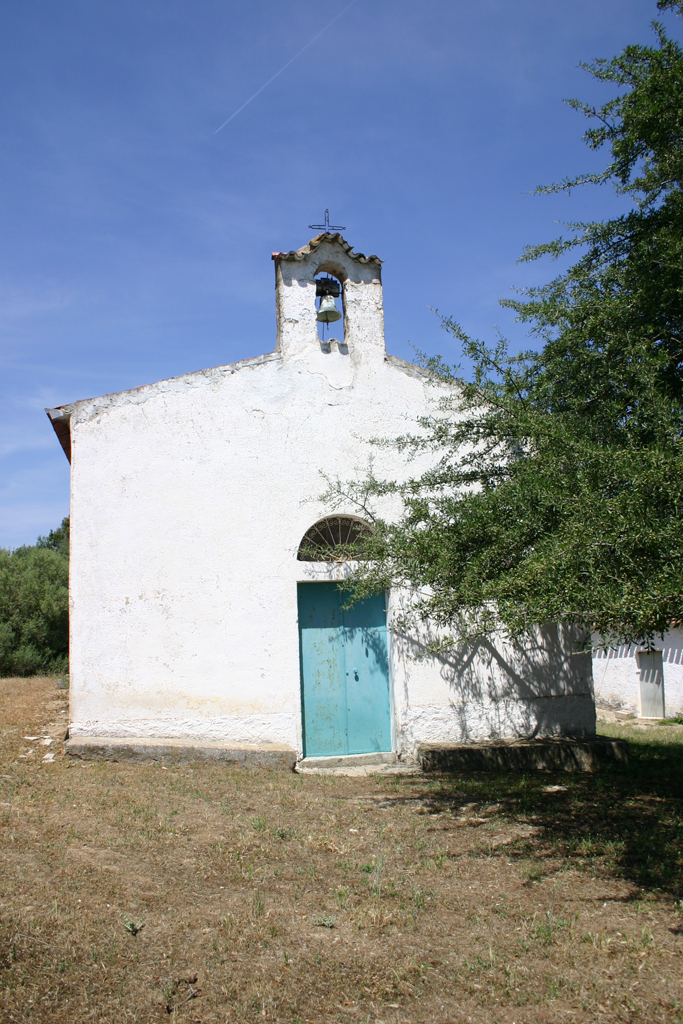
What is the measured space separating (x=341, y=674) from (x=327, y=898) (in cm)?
373

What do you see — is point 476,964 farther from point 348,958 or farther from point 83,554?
point 83,554

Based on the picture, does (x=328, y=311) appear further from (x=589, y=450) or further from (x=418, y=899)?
(x=418, y=899)

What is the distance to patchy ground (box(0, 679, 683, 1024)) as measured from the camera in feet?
10.7

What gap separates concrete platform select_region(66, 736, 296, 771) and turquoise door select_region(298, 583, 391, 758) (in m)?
0.63

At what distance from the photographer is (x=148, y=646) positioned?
297 inches

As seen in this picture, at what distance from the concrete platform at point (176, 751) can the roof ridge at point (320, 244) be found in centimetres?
555

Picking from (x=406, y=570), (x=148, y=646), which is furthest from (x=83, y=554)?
(x=406, y=570)

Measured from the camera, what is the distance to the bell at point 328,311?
854cm

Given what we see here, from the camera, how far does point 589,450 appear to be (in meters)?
4.52

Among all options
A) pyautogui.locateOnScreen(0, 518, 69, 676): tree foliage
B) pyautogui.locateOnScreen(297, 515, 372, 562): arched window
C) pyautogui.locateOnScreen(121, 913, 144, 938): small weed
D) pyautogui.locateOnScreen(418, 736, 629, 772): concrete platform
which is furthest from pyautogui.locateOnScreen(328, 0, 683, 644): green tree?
pyautogui.locateOnScreen(0, 518, 69, 676): tree foliage

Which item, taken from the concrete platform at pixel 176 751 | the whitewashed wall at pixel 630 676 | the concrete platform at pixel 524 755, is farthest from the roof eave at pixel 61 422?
the whitewashed wall at pixel 630 676

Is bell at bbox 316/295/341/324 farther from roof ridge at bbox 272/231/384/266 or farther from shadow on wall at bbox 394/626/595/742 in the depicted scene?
shadow on wall at bbox 394/626/595/742

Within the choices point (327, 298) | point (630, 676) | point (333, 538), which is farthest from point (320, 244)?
point (630, 676)

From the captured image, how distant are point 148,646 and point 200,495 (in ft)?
5.56
